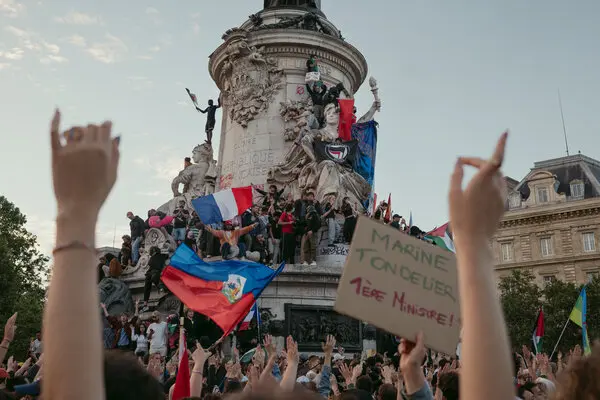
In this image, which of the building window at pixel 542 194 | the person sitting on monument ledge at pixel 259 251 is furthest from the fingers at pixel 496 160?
the building window at pixel 542 194

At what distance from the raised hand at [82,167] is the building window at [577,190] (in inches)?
2081

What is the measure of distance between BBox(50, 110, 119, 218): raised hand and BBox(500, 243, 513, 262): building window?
52555 mm

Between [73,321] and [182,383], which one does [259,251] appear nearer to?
[182,383]

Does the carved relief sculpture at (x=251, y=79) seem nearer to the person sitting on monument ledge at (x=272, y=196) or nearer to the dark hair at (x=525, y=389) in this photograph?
the person sitting on monument ledge at (x=272, y=196)

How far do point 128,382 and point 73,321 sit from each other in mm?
464

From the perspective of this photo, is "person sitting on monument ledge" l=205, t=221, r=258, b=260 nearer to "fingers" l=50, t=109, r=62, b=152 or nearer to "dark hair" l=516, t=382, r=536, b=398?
"dark hair" l=516, t=382, r=536, b=398

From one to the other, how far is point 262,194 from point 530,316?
23421 millimetres

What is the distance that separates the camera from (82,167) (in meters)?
1.84

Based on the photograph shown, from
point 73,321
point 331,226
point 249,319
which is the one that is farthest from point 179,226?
point 73,321

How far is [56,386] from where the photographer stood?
1.71 metres

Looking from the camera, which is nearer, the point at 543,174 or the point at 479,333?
the point at 479,333

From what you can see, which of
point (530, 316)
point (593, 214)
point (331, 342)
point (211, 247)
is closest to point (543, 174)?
point (593, 214)

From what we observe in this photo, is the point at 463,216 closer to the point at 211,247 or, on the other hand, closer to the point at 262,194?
the point at 211,247

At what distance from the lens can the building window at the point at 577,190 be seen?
1969 inches
